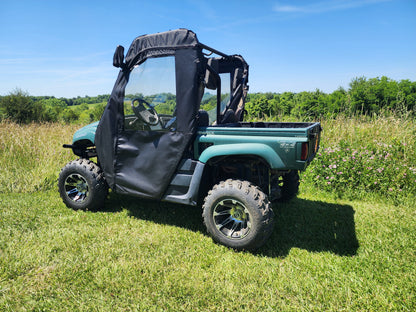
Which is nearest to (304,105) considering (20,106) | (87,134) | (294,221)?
(20,106)

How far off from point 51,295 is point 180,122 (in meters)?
2.06

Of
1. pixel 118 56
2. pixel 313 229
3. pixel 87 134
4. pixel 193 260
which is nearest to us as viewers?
pixel 193 260

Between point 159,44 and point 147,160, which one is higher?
point 159,44

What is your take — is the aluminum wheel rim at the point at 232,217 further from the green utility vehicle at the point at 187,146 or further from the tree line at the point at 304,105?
the tree line at the point at 304,105

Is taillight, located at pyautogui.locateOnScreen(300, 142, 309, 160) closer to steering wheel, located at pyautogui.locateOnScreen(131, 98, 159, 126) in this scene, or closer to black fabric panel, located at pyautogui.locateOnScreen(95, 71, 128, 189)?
steering wheel, located at pyautogui.locateOnScreen(131, 98, 159, 126)

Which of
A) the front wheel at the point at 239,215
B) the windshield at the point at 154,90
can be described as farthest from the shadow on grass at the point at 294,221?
the windshield at the point at 154,90

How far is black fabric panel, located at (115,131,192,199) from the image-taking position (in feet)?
10.3

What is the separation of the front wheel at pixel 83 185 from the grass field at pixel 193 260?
6.1 inches

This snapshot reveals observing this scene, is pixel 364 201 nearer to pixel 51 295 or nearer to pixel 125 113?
pixel 125 113

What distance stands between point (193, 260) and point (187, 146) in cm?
124

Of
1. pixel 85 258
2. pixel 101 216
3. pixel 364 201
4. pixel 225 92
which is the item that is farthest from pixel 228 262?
pixel 364 201

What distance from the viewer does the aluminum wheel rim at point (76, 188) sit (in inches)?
157

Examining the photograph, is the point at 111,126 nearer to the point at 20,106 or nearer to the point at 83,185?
the point at 83,185

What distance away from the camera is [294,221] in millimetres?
3795
